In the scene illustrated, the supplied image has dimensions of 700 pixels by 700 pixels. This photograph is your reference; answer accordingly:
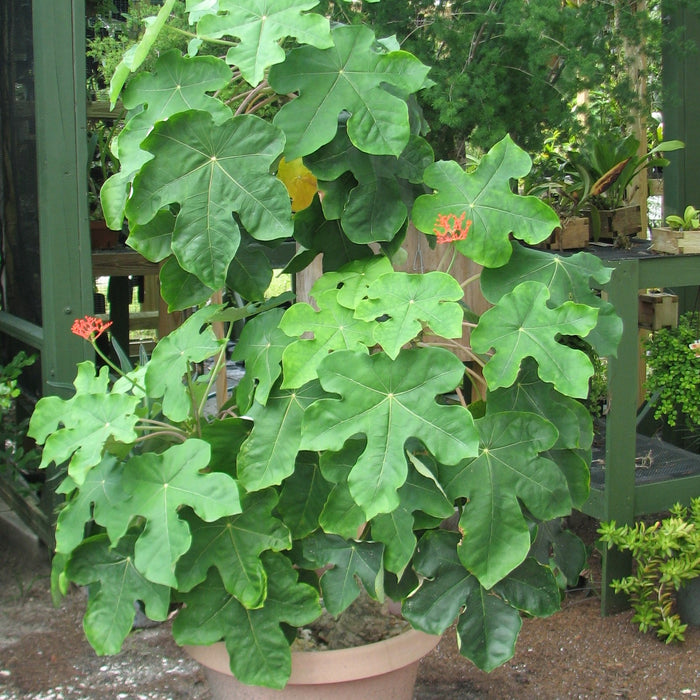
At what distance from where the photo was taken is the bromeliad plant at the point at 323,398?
1.54m

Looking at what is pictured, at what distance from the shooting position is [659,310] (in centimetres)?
302

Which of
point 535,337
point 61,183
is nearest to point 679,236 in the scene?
point 535,337

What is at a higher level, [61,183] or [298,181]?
[61,183]

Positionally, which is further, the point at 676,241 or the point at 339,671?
the point at 676,241

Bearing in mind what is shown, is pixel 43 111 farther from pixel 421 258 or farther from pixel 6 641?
pixel 6 641

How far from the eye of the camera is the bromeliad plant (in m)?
1.54

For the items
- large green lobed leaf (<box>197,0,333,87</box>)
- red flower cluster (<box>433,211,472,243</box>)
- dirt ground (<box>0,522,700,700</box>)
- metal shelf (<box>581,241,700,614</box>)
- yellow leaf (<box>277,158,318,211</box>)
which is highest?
large green lobed leaf (<box>197,0,333,87</box>)

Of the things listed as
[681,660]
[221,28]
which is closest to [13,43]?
[221,28]

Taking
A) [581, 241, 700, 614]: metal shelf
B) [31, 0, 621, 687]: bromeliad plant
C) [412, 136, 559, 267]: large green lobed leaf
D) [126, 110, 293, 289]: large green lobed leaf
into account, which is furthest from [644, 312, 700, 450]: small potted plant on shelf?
[126, 110, 293, 289]: large green lobed leaf

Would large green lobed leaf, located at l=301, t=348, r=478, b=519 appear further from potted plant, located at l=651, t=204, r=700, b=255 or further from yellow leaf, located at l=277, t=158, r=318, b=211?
potted plant, located at l=651, t=204, r=700, b=255

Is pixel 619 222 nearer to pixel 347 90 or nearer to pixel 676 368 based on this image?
pixel 676 368

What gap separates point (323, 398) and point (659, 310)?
173 cm

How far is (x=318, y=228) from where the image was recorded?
1.85 metres

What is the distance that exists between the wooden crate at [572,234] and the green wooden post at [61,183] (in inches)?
56.1
